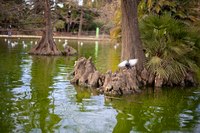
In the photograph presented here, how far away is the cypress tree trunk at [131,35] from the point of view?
12086 mm

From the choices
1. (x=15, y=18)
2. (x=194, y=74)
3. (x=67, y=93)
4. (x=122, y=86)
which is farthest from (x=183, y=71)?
(x=15, y=18)

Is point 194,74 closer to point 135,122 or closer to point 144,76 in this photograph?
point 144,76

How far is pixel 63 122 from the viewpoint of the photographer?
7.46 m

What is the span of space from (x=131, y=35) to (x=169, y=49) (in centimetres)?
140

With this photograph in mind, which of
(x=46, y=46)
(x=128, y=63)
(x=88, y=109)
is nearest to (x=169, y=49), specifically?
(x=128, y=63)

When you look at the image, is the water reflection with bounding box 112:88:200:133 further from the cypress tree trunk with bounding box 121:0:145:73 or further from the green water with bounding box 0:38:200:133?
the cypress tree trunk with bounding box 121:0:145:73

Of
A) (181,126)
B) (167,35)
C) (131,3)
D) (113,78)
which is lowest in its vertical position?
(181,126)

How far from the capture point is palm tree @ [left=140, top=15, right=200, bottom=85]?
12039 mm

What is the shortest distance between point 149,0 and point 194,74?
4.00m

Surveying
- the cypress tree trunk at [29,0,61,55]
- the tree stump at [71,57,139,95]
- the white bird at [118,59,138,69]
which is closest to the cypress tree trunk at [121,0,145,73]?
the white bird at [118,59,138,69]

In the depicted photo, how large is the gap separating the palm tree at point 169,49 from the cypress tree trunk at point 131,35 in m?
0.46

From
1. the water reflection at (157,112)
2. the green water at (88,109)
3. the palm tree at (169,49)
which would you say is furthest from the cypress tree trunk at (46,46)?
the water reflection at (157,112)

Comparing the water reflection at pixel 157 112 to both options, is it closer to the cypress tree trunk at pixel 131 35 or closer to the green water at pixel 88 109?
the green water at pixel 88 109

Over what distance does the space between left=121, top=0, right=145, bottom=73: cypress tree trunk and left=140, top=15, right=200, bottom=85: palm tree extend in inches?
18.1
